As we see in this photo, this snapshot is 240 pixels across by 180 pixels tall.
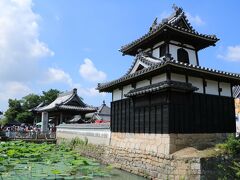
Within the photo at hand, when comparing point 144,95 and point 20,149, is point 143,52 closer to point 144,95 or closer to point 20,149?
point 144,95

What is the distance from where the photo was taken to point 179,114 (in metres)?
13.4

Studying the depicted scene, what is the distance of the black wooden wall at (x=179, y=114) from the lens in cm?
1327

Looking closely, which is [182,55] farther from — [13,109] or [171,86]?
[13,109]

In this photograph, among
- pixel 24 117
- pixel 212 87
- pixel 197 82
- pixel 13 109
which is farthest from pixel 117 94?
pixel 13 109

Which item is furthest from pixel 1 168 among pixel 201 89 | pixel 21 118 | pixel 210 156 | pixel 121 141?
pixel 21 118

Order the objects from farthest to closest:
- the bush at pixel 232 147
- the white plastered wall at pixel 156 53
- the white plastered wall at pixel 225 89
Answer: the white plastered wall at pixel 156 53 → the white plastered wall at pixel 225 89 → the bush at pixel 232 147

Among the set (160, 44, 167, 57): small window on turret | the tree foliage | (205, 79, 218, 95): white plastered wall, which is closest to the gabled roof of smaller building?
(160, 44, 167, 57): small window on turret

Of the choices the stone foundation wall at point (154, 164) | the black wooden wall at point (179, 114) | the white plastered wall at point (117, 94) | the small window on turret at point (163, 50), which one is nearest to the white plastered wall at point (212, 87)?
the black wooden wall at point (179, 114)

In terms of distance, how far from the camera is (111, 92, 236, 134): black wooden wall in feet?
43.5

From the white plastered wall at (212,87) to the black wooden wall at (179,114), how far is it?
0.79 ft

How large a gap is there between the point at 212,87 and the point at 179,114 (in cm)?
293

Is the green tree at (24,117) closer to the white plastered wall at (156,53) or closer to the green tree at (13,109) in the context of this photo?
the green tree at (13,109)

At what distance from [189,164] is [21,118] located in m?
54.9

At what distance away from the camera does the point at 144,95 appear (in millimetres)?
14922
